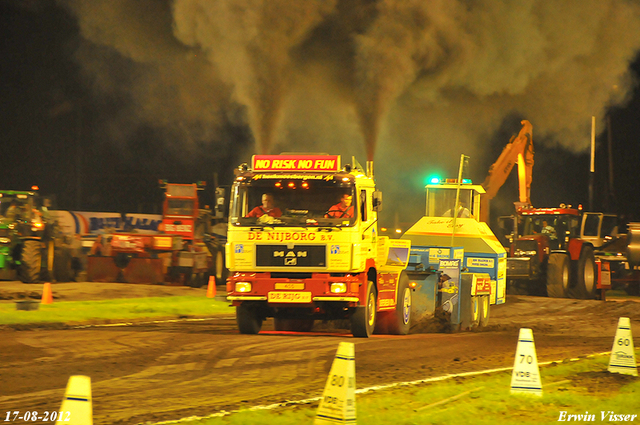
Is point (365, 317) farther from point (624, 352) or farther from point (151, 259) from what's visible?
point (151, 259)

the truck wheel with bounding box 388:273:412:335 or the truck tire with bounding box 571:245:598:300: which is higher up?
the truck tire with bounding box 571:245:598:300

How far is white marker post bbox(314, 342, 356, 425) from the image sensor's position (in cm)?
591

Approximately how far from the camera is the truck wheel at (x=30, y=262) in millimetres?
25797

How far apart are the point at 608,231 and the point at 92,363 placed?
26.7 m

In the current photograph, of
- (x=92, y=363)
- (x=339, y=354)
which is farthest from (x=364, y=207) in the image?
(x=339, y=354)

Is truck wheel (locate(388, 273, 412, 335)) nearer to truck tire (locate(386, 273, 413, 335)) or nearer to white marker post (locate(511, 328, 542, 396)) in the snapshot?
truck tire (locate(386, 273, 413, 335))

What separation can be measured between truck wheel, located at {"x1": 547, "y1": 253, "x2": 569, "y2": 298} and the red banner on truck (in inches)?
619

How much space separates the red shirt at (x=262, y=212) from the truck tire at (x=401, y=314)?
3.33 meters

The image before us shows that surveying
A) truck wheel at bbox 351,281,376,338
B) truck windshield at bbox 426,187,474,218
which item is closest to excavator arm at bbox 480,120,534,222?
truck windshield at bbox 426,187,474,218

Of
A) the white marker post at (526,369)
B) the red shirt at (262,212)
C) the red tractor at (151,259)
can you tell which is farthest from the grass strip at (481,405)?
the red tractor at (151,259)

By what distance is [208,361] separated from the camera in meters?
11.3

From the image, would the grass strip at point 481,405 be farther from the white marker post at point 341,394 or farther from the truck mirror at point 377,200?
the truck mirror at point 377,200

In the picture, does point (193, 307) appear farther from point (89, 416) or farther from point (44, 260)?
point (89, 416)

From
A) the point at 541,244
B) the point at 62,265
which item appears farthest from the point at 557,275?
the point at 62,265
